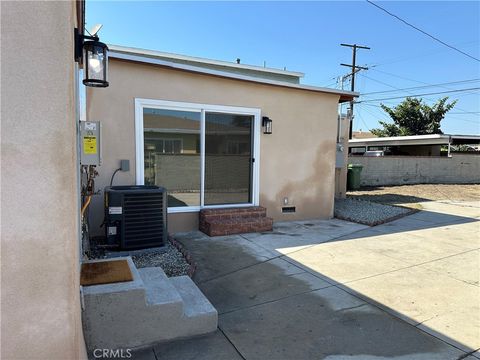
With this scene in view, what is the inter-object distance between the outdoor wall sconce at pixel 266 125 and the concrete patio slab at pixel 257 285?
122 inches

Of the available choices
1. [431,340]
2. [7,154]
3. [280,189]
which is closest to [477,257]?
[431,340]

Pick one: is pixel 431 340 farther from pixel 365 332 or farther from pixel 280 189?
A: pixel 280 189

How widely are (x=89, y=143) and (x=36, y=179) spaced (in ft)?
7.21

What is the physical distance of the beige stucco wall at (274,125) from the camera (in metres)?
5.29

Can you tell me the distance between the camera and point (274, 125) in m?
6.81

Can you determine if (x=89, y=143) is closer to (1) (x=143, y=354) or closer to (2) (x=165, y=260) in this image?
(2) (x=165, y=260)

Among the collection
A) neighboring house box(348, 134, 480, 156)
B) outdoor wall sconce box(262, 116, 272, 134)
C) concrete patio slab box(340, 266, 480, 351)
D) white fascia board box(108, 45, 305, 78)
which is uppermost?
white fascia board box(108, 45, 305, 78)

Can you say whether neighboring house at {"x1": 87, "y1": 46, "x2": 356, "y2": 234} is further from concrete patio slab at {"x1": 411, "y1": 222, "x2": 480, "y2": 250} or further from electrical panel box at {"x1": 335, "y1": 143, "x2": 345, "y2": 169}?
electrical panel box at {"x1": 335, "y1": 143, "x2": 345, "y2": 169}

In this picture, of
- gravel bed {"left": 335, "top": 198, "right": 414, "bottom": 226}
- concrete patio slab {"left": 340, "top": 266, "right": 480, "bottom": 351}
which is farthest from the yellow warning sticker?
gravel bed {"left": 335, "top": 198, "right": 414, "bottom": 226}

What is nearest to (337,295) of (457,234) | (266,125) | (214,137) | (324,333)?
(324,333)

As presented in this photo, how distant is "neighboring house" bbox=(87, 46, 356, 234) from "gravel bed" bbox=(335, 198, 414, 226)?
0.62 m

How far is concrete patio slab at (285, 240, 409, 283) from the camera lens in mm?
4195

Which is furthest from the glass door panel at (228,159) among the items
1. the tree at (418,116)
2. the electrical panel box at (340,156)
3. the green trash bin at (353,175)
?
the tree at (418,116)

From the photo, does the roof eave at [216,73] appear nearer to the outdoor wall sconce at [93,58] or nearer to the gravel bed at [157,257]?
the outdoor wall sconce at [93,58]
